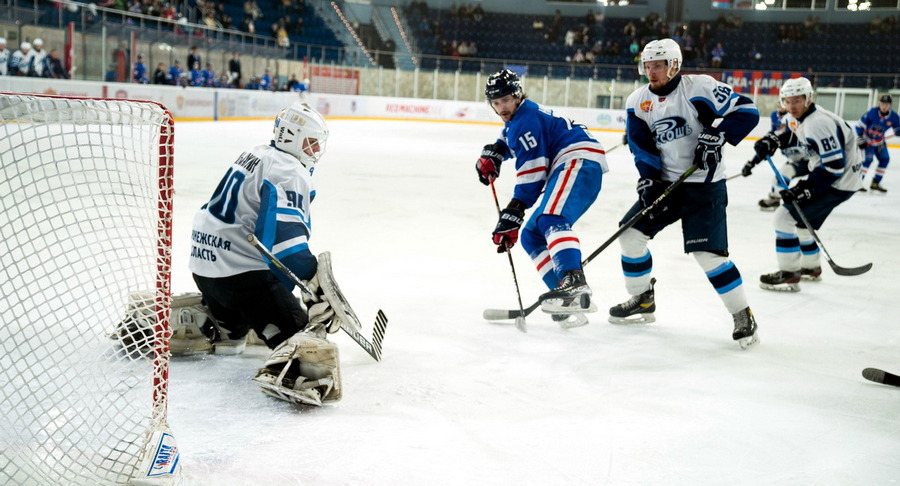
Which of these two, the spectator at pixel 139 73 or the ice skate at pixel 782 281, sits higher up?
the spectator at pixel 139 73

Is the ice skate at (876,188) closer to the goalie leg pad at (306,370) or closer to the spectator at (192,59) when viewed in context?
the goalie leg pad at (306,370)

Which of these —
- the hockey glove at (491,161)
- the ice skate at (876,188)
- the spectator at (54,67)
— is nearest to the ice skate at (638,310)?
the hockey glove at (491,161)

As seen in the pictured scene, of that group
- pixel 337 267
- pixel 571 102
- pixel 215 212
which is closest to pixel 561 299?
pixel 215 212

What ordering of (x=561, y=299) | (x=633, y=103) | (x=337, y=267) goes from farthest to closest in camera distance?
(x=337, y=267)
(x=633, y=103)
(x=561, y=299)

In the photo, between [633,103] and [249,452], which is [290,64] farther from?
[249,452]

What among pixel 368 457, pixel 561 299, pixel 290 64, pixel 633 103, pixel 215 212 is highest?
pixel 290 64

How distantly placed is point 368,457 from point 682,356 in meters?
1.50

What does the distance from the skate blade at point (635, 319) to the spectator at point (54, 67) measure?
34.2 ft

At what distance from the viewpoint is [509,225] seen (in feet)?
10.3

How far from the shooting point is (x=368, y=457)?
1.95m

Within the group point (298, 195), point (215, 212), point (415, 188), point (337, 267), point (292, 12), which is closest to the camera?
point (298, 195)

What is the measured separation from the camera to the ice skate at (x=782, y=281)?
4.18 m

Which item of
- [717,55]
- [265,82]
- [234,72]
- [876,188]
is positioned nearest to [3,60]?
[234,72]

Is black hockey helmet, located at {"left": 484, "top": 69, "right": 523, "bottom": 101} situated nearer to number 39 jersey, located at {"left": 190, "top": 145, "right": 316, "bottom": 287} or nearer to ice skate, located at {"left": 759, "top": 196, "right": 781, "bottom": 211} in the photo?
number 39 jersey, located at {"left": 190, "top": 145, "right": 316, "bottom": 287}
